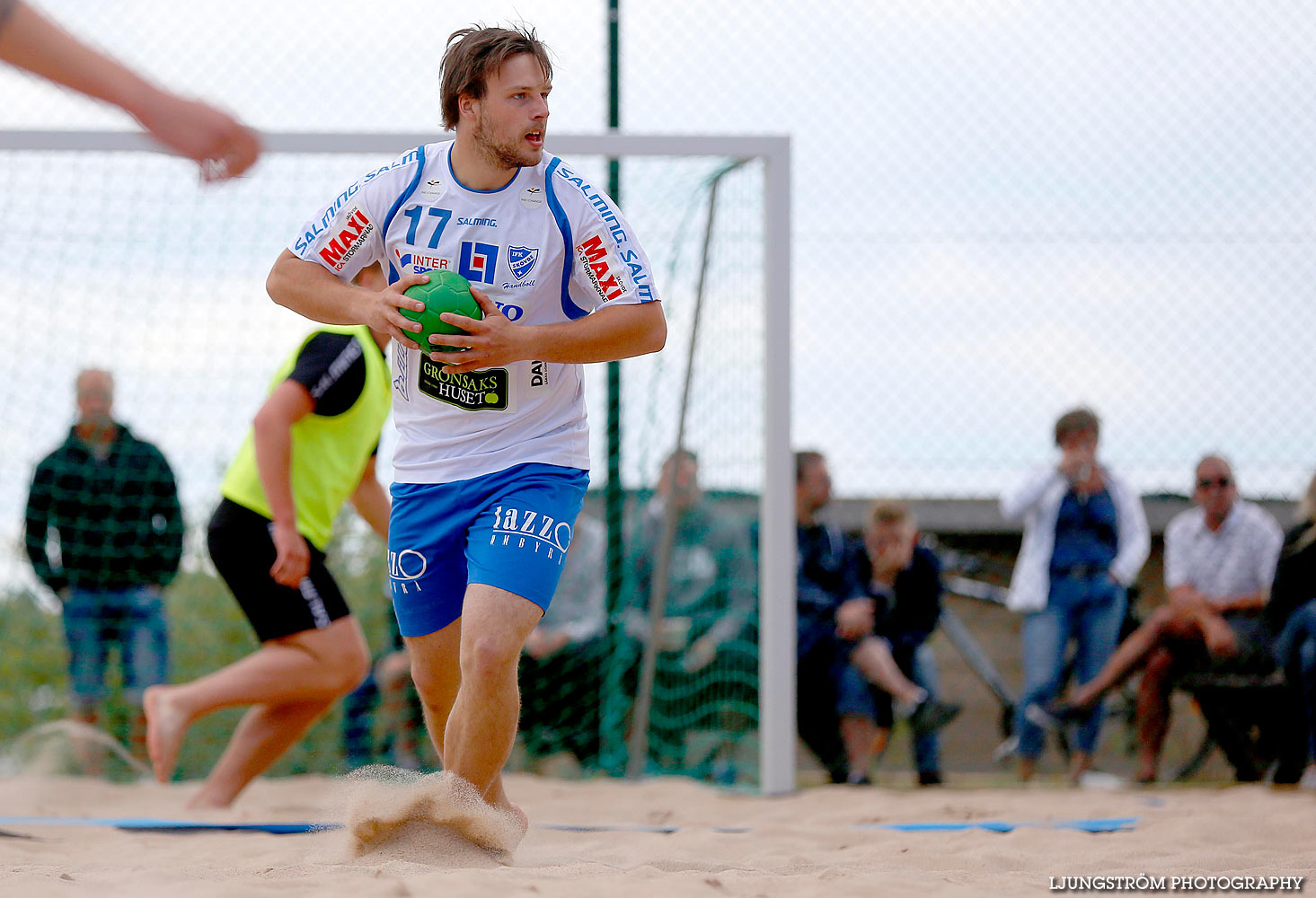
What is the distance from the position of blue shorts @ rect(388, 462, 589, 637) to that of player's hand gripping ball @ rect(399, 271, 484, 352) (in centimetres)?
44

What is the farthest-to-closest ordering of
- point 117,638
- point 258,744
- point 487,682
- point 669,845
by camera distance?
point 117,638
point 258,744
point 669,845
point 487,682

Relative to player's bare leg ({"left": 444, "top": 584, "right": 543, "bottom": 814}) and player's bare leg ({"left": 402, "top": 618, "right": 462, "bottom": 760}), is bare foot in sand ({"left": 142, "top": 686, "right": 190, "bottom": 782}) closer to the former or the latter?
player's bare leg ({"left": 402, "top": 618, "right": 462, "bottom": 760})

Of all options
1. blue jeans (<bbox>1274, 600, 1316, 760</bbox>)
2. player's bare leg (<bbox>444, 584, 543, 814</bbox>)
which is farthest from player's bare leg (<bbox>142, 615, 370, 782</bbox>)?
blue jeans (<bbox>1274, 600, 1316, 760</bbox>)

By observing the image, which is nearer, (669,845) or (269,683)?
(669,845)

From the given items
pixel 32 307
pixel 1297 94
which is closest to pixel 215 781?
pixel 32 307

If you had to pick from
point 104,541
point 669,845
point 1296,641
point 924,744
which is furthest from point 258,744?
point 1296,641

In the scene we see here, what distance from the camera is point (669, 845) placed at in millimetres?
3717

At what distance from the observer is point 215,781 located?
4.69 m

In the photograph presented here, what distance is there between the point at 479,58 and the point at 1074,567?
444 cm

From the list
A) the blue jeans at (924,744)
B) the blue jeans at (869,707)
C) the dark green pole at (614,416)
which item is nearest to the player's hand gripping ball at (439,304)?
the dark green pole at (614,416)

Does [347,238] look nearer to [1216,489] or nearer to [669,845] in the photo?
[669,845]

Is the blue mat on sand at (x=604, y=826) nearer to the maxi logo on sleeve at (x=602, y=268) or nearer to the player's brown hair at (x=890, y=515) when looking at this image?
the maxi logo on sleeve at (x=602, y=268)

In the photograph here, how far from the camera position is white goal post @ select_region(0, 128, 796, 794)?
5.74 m

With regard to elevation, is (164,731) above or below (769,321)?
below
